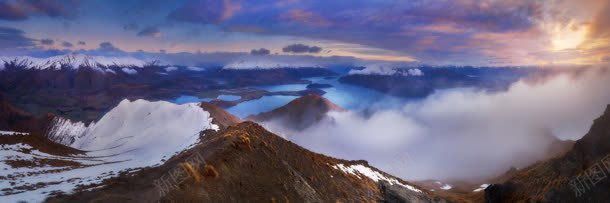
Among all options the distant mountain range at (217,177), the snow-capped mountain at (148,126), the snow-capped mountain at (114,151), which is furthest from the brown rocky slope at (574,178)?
the snow-capped mountain at (148,126)

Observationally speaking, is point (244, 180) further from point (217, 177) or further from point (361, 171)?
point (361, 171)

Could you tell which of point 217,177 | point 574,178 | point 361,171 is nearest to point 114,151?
point 361,171

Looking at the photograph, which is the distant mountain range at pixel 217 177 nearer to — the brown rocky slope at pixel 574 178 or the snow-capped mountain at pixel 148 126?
the brown rocky slope at pixel 574 178

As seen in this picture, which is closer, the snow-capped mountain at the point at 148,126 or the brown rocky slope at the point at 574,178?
the brown rocky slope at the point at 574,178

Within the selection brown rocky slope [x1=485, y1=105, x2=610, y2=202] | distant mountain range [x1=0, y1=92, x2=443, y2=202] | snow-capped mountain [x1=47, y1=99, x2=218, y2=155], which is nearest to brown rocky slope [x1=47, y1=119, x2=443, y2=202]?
distant mountain range [x1=0, y1=92, x2=443, y2=202]

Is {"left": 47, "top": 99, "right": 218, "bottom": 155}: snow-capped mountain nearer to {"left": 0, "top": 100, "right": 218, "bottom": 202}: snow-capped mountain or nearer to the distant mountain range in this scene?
{"left": 0, "top": 100, "right": 218, "bottom": 202}: snow-capped mountain

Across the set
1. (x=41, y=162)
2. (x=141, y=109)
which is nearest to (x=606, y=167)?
(x=41, y=162)

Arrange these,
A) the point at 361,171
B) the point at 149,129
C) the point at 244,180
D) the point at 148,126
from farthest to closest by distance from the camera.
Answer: the point at 148,126
the point at 149,129
the point at 361,171
the point at 244,180

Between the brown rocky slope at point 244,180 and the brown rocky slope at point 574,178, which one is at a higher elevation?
the brown rocky slope at point 244,180
